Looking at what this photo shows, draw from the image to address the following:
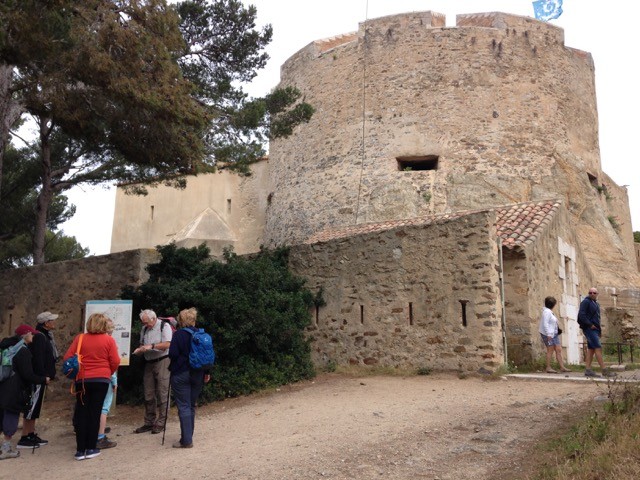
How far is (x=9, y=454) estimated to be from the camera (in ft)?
20.6

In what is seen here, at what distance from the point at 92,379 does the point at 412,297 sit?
17.7ft

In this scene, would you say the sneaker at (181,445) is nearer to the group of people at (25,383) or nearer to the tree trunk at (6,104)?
the group of people at (25,383)

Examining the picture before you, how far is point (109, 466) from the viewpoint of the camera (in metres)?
5.66

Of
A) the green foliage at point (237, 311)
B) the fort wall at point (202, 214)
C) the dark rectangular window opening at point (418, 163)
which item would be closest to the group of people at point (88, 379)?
the green foliage at point (237, 311)

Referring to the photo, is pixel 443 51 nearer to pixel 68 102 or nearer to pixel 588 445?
pixel 68 102

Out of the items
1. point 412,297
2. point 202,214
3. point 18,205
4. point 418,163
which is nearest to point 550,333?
point 412,297

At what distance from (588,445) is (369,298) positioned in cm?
562

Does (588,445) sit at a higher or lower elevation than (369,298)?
lower

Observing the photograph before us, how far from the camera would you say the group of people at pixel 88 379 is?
598cm

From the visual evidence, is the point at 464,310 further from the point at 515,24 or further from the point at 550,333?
the point at 515,24

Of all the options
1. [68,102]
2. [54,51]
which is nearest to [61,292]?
[68,102]

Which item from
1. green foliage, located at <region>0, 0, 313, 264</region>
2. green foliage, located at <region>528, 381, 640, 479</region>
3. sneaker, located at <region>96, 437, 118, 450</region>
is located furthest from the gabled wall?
sneaker, located at <region>96, 437, 118, 450</region>

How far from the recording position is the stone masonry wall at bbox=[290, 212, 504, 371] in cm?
920

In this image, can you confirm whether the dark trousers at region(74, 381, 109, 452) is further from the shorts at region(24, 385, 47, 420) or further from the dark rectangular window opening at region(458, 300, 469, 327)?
the dark rectangular window opening at region(458, 300, 469, 327)
